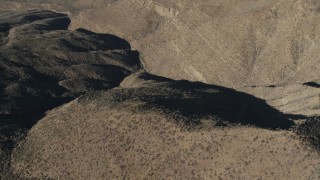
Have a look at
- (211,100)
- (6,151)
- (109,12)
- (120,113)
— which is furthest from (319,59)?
(109,12)

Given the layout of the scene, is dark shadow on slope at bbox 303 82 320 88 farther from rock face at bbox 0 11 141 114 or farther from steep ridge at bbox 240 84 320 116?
rock face at bbox 0 11 141 114

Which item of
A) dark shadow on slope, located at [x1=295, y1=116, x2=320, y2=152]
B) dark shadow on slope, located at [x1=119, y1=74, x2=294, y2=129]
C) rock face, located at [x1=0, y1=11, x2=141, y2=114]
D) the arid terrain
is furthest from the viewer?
rock face, located at [x1=0, y1=11, x2=141, y2=114]

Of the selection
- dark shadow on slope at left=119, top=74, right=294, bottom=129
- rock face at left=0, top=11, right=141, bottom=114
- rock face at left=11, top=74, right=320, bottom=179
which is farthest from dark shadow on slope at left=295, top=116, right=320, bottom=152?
rock face at left=0, top=11, right=141, bottom=114

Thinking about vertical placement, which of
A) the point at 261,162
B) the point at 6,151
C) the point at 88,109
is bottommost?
the point at 6,151

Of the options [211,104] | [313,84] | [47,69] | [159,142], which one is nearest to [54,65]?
[47,69]

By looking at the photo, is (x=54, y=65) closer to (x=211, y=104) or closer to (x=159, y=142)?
(x=211, y=104)

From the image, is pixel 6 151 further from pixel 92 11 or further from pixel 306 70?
pixel 92 11

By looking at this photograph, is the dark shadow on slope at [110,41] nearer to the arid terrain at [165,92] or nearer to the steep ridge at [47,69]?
the steep ridge at [47,69]
